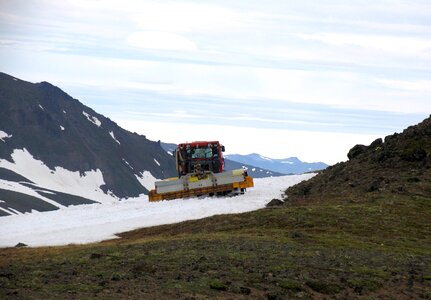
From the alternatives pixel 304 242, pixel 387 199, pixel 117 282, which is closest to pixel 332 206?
pixel 387 199

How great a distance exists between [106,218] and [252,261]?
73.0 feet

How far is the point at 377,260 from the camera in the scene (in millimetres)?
27938

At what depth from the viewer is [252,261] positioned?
25.6 m

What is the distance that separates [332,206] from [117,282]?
21.1 m

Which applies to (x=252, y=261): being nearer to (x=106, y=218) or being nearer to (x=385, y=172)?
(x=106, y=218)

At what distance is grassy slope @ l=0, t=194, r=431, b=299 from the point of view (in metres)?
21.3

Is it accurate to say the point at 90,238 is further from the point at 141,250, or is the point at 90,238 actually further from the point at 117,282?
the point at 117,282

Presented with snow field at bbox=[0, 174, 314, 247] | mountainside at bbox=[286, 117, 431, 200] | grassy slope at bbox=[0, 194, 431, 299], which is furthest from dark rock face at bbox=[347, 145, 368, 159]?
grassy slope at bbox=[0, 194, 431, 299]

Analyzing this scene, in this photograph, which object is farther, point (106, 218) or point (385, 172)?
point (385, 172)

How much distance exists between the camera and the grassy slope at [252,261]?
21.3m

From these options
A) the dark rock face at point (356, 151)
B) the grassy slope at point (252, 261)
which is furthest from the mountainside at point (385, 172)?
the grassy slope at point (252, 261)

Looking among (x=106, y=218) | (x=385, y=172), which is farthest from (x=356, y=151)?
(x=106, y=218)

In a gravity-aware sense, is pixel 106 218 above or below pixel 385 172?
below

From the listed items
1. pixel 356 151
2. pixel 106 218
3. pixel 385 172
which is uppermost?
pixel 356 151
